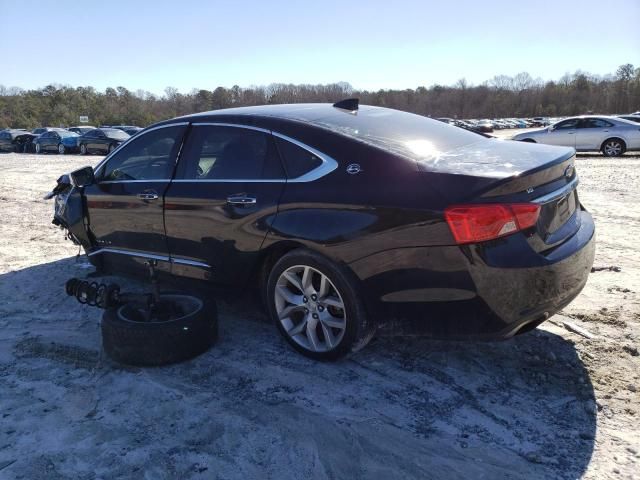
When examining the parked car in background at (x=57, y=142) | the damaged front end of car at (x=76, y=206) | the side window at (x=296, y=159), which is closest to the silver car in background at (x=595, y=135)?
the damaged front end of car at (x=76, y=206)

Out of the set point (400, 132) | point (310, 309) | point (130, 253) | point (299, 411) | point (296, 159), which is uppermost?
point (400, 132)

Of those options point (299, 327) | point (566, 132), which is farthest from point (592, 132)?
point (299, 327)

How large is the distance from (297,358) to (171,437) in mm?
1090

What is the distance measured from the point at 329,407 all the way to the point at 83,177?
3364 millimetres

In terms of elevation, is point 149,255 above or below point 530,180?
below

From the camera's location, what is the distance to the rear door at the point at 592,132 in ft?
60.0

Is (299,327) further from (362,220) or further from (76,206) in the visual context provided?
(76,206)

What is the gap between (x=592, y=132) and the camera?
18.5m

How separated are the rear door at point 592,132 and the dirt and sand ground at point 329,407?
16.0 metres

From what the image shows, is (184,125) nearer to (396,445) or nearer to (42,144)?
(396,445)

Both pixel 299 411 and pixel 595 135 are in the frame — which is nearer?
pixel 299 411

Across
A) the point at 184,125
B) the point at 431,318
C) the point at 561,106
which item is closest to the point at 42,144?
the point at 184,125

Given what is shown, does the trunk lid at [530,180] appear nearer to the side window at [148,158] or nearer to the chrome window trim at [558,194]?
the chrome window trim at [558,194]

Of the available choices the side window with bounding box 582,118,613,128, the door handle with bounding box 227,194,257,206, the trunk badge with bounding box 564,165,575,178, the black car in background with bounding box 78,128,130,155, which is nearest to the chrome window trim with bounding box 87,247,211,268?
the door handle with bounding box 227,194,257,206
